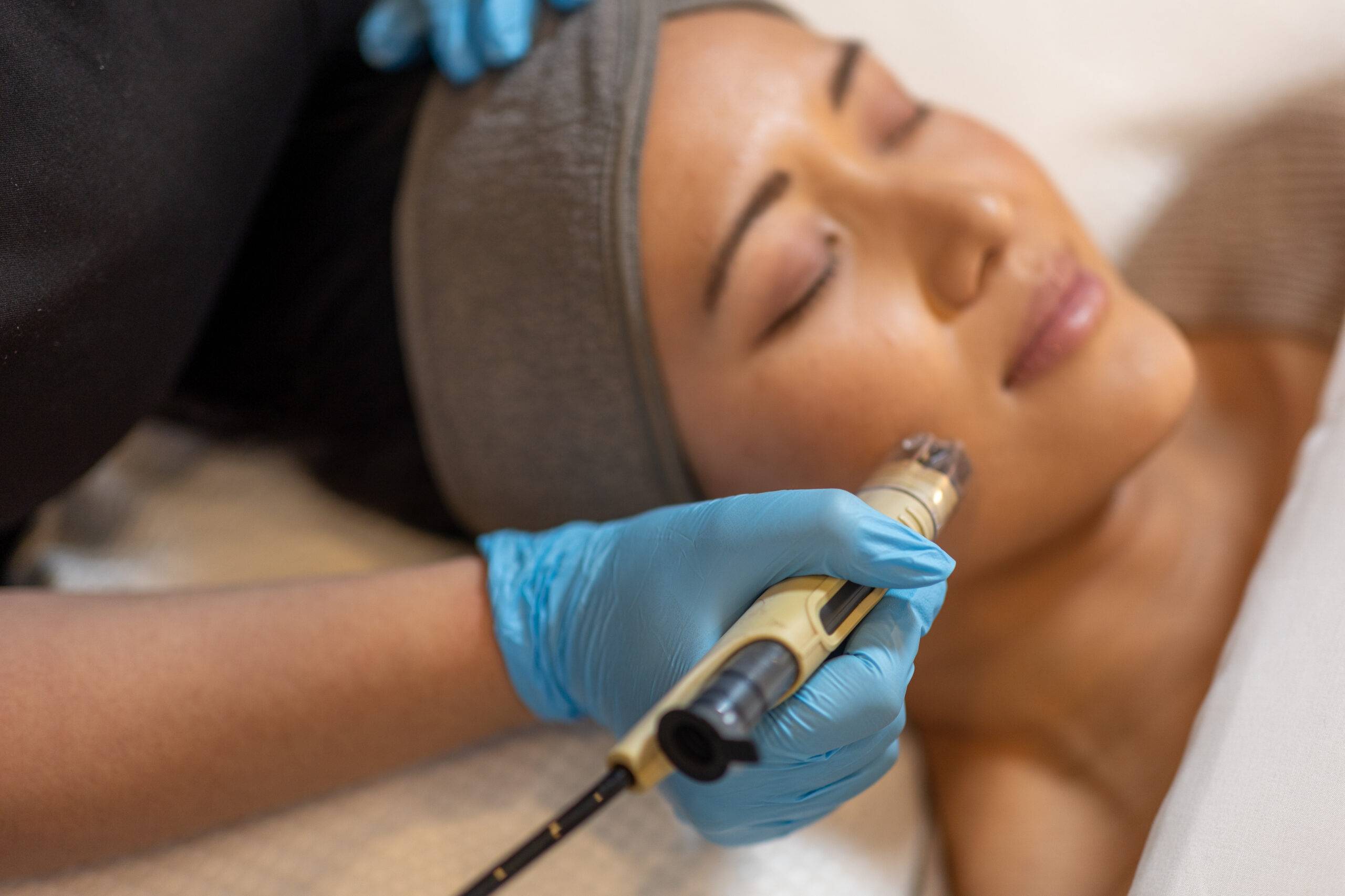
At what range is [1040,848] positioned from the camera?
944 millimetres

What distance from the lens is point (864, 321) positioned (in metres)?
0.83

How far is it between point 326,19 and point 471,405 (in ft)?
1.59

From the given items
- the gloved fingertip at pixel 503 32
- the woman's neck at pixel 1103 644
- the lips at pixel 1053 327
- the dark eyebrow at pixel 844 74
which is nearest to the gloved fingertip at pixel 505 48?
the gloved fingertip at pixel 503 32

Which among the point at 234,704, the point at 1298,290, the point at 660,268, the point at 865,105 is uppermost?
the point at 865,105

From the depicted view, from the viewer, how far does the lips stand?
85 cm

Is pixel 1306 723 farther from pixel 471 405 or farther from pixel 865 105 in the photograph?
pixel 471 405

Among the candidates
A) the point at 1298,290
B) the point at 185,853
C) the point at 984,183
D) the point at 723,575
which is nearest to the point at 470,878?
the point at 185,853

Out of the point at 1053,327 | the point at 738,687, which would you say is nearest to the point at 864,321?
the point at 1053,327

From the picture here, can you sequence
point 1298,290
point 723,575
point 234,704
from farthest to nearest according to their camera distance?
point 1298,290, point 234,704, point 723,575

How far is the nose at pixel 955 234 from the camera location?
2.73 feet

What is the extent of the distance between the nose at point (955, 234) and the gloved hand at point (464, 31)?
44cm

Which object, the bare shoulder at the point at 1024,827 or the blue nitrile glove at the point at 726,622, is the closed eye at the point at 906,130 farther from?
the bare shoulder at the point at 1024,827

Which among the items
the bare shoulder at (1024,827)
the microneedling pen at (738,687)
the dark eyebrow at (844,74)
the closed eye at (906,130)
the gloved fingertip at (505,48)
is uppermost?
the gloved fingertip at (505,48)

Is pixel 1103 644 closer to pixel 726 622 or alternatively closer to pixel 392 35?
pixel 726 622
